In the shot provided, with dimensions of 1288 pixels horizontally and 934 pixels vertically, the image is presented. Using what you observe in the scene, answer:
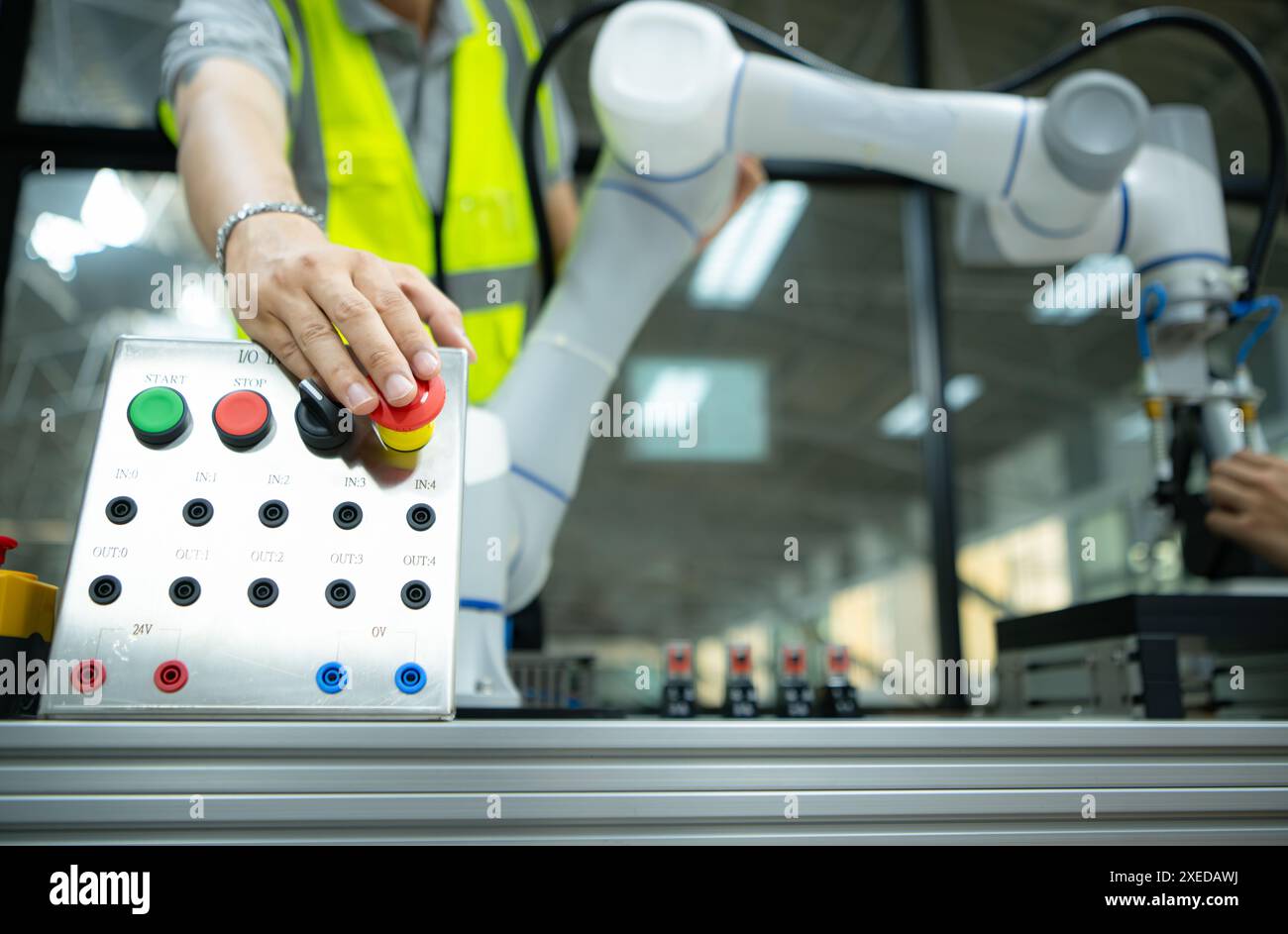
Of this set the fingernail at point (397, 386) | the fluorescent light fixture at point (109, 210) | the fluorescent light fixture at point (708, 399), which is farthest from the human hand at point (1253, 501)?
the fluorescent light fixture at point (708, 399)

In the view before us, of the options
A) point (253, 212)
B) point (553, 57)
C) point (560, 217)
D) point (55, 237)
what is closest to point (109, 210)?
point (55, 237)

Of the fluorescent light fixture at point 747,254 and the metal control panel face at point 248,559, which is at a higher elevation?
the fluorescent light fixture at point 747,254

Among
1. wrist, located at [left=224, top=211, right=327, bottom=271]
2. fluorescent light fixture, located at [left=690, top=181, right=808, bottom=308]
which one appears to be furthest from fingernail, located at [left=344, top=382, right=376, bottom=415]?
fluorescent light fixture, located at [left=690, top=181, right=808, bottom=308]

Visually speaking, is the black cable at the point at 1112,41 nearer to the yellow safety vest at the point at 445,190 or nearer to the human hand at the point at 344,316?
the yellow safety vest at the point at 445,190

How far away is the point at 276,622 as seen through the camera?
52 cm

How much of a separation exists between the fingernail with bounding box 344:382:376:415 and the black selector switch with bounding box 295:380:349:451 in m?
0.01

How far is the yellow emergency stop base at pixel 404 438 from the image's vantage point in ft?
1.88

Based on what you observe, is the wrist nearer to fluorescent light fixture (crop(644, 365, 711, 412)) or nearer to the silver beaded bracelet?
the silver beaded bracelet

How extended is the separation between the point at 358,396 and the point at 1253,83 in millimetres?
1092

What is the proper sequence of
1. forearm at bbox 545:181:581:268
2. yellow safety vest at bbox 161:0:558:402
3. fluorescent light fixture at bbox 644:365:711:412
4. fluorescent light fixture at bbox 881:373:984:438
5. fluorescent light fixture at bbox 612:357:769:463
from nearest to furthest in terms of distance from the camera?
yellow safety vest at bbox 161:0:558:402, forearm at bbox 545:181:581:268, fluorescent light fixture at bbox 644:365:711:412, fluorescent light fixture at bbox 612:357:769:463, fluorescent light fixture at bbox 881:373:984:438

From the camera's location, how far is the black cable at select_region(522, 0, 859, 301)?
3.45 ft

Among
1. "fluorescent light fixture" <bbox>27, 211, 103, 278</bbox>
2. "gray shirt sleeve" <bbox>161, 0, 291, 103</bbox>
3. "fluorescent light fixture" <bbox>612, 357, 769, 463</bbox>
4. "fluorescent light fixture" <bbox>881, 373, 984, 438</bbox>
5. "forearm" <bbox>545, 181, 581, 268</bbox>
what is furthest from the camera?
"fluorescent light fixture" <bbox>881, 373, 984, 438</bbox>

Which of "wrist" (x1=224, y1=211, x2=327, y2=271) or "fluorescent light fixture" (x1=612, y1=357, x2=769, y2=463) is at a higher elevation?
"fluorescent light fixture" (x1=612, y1=357, x2=769, y2=463)

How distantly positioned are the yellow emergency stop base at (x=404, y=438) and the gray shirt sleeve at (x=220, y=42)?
1.79 ft
